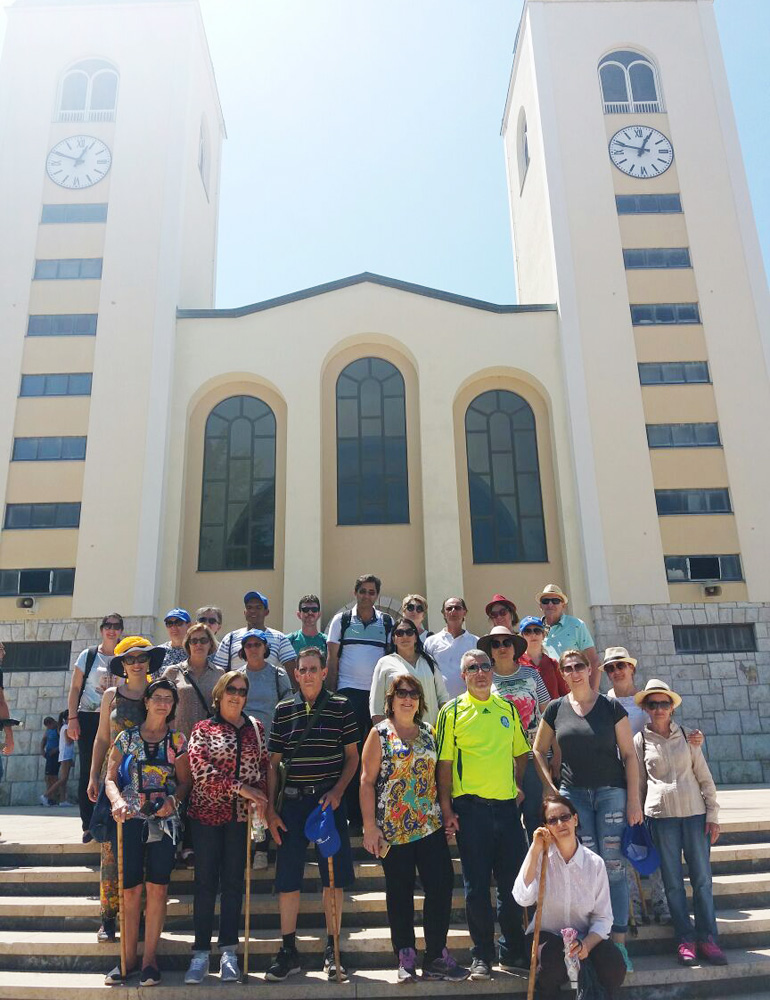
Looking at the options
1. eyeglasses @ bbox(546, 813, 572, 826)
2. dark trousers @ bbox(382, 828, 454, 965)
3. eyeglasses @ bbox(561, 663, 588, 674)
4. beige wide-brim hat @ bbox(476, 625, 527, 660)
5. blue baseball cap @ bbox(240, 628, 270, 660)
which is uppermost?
blue baseball cap @ bbox(240, 628, 270, 660)

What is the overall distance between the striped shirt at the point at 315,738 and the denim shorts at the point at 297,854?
150mm

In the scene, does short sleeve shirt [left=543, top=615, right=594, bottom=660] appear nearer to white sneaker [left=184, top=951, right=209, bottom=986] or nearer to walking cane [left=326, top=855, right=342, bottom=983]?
walking cane [left=326, top=855, right=342, bottom=983]

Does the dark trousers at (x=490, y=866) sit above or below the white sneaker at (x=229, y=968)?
above

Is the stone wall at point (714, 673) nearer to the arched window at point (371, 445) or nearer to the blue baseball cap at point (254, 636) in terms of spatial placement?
the arched window at point (371, 445)

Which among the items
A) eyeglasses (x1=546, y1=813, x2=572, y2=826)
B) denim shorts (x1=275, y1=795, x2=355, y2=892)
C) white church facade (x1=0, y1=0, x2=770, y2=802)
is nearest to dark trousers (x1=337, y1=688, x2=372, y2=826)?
denim shorts (x1=275, y1=795, x2=355, y2=892)

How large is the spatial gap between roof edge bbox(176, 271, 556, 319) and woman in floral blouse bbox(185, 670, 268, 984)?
11.0 m

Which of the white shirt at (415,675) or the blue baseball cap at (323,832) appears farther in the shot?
the white shirt at (415,675)

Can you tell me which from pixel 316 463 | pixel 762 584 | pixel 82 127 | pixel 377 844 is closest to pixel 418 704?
pixel 377 844

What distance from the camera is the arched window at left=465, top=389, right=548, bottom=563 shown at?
13.3 meters

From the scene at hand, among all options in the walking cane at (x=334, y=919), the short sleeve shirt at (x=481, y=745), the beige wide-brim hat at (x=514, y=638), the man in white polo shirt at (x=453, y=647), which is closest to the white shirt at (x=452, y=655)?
the man in white polo shirt at (x=453, y=647)

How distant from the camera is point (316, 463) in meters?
13.2

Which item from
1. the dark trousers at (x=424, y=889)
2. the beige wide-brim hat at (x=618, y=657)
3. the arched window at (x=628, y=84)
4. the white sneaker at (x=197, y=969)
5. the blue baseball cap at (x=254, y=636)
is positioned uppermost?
the arched window at (x=628, y=84)

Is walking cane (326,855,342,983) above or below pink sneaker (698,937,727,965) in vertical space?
above

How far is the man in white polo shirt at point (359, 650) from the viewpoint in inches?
237
